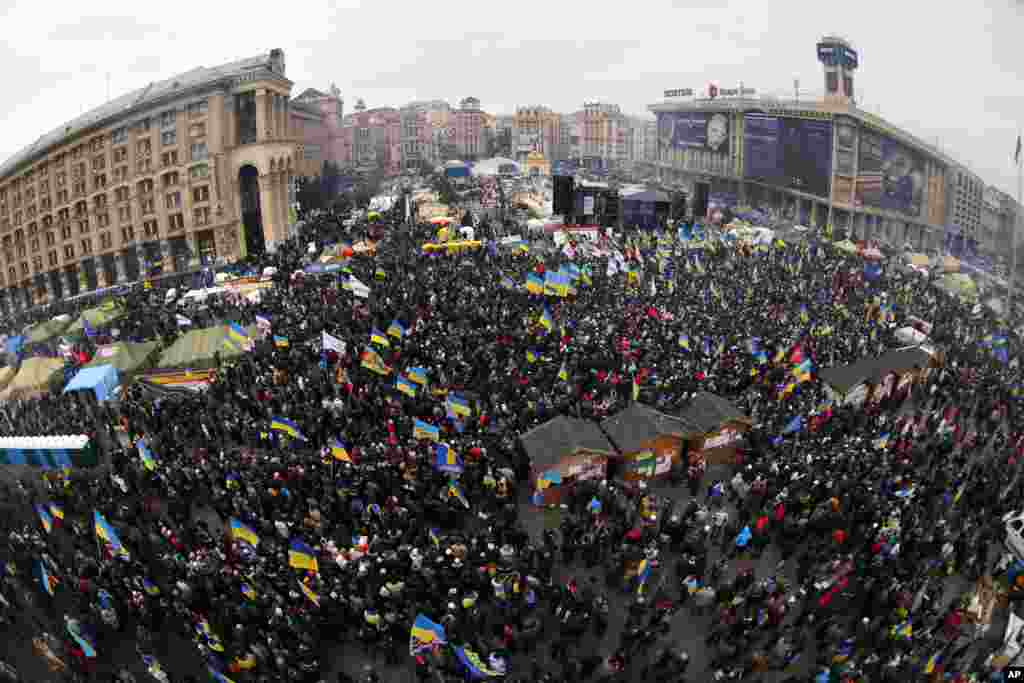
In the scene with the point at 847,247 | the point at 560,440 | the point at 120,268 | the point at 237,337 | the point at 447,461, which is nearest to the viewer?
the point at 447,461

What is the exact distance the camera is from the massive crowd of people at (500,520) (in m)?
10.6

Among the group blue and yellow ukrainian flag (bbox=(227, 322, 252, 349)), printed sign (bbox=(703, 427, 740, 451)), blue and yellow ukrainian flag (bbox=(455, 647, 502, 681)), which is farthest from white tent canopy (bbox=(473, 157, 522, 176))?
blue and yellow ukrainian flag (bbox=(455, 647, 502, 681))

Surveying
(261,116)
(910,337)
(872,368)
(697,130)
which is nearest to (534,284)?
(872,368)

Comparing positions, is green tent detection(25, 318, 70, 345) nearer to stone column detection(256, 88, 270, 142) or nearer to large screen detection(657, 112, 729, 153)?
stone column detection(256, 88, 270, 142)

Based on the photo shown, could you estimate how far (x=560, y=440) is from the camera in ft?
49.1

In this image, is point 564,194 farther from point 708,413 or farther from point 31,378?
point 31,378

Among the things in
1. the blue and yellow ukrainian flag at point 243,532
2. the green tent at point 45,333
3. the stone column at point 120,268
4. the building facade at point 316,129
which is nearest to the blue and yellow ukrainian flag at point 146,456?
the blue and yellow ukrainian flag at point 243,532

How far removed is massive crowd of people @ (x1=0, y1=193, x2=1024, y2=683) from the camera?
1058 cm

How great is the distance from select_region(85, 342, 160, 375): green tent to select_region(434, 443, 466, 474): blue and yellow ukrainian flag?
1573 cm

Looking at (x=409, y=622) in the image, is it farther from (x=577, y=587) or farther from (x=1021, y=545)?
(x=1021, y=545)

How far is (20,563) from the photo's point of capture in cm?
1359

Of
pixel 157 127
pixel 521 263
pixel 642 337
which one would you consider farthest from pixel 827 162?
pixel 157 127

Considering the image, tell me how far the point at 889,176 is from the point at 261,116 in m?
67.4

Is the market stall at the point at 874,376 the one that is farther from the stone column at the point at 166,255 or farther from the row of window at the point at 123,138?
the stone column at the point at 166,255
